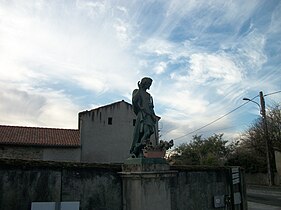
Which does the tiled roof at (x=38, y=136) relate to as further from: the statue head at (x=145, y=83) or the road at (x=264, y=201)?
the statue head at (x=145, y=83)

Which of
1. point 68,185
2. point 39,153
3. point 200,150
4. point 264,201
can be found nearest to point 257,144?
point 200,150

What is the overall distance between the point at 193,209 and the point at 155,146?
10.0 feet

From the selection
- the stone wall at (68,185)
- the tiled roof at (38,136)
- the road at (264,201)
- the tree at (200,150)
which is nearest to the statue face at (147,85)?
the stone wall at (68,185)

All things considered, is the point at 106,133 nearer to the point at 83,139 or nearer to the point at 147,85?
the point at 83,139

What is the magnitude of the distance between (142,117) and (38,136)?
2066cm

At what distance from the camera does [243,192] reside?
10.2m

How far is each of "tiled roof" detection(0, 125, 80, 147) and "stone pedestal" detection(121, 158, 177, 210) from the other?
63.2ft

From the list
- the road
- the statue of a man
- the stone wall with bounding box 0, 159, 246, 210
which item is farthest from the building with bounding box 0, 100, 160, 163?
the statue of a man

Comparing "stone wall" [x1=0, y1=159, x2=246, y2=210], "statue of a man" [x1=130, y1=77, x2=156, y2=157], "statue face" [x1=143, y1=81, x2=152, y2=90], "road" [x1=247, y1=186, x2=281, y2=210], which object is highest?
"statue face" [x1=143, y1=81, x2=152, y2=90]

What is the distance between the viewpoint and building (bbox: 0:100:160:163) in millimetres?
24047

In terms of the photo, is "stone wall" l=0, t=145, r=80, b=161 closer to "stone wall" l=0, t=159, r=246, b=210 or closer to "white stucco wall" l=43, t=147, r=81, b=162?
"white stucco wall" l=43, t=147, r=81, b=162

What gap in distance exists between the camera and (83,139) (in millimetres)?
26625

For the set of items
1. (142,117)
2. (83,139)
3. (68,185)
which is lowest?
(68,185)

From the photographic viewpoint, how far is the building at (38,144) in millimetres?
23531
